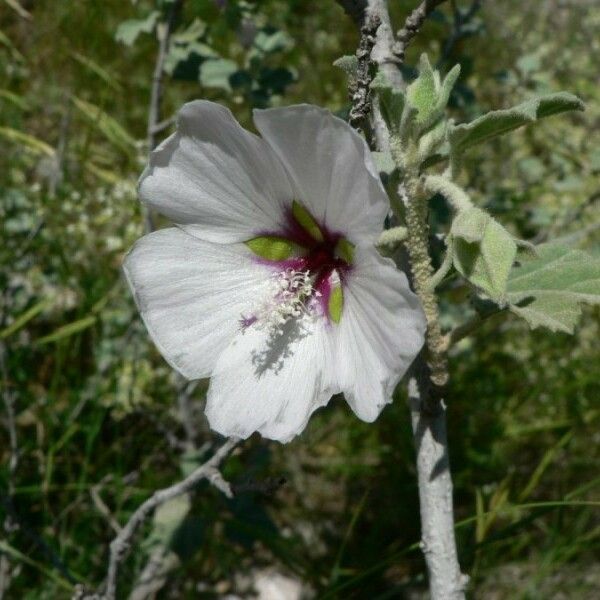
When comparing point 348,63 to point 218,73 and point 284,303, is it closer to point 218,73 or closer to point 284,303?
point 284,303

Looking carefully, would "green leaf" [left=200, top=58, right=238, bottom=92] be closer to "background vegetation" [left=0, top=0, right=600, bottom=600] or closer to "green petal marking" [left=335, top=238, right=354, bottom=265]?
"background vegetation" [left=0, top=0, right=600, bottom=600]

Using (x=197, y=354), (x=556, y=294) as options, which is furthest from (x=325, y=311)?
(x=556, y=294)

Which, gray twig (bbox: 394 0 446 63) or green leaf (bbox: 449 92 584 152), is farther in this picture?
gray twig (bbox: 394 0 446 63)

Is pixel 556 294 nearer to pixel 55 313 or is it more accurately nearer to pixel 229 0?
pixel 229 0

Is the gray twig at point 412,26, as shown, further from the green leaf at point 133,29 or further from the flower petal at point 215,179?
the green leaf at point 133,29

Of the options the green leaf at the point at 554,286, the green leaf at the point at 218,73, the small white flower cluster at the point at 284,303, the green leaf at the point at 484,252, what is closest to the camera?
the green leaf at the point at 484,252

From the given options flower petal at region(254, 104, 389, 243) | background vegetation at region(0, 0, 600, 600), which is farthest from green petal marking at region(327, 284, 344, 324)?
background vegetation at region(0, 0, 600, 600)

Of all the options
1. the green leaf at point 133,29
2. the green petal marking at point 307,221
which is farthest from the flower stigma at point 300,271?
the green leaf at point 133,29
